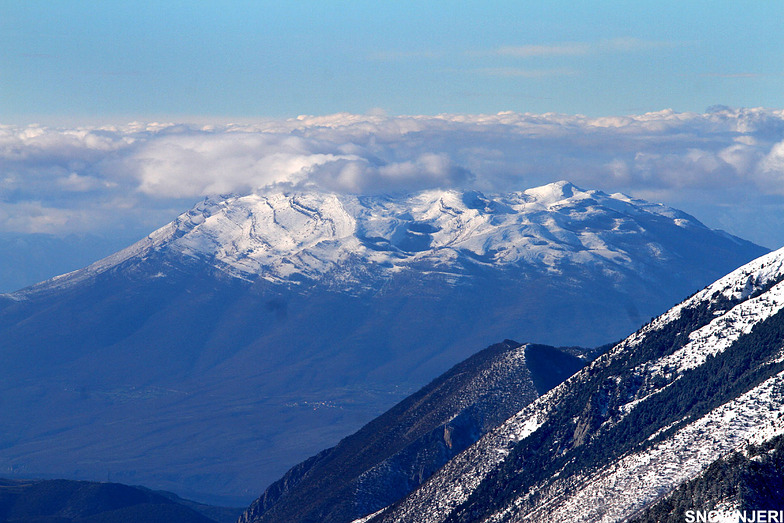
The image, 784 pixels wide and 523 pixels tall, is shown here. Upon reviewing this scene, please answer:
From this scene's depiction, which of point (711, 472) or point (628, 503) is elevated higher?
point (711, 472)

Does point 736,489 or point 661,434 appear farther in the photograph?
point 661,434

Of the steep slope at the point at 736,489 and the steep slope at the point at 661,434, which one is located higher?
the steep slope at the point at 736,489

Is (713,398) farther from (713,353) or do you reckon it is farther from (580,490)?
(580,490)

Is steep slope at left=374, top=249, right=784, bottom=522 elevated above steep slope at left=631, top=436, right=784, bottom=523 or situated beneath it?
situated beneath

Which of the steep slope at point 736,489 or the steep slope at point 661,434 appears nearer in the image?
the steep slope at point 736,489

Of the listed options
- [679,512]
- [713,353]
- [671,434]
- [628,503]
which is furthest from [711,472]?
[713,353]

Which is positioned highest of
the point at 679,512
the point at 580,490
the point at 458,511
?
the point at 679,512

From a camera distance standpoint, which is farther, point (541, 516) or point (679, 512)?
point (541, 516)

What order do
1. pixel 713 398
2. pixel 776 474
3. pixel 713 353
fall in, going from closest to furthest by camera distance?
pixel 776 474 < pixel 713 398 < pixel 713 353

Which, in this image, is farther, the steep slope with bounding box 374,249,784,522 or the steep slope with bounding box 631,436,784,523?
the steep slope with bounding box 374,249,784,522

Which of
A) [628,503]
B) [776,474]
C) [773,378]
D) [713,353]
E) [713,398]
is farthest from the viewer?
[713,353]

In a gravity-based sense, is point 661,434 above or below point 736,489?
below
